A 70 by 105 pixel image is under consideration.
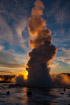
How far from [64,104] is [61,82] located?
13025cm

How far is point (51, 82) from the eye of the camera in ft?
582

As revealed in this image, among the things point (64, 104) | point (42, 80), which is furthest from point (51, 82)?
point (64, 104)

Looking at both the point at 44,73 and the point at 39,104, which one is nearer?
the point at 39,104

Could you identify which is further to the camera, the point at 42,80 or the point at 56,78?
the point at 56,78

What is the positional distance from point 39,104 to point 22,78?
136 meters

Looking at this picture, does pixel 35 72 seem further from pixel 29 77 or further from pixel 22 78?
pixel 22 78

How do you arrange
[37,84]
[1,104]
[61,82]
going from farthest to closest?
[61,82], [37,84], [1,104]

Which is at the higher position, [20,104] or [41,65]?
[41,65]

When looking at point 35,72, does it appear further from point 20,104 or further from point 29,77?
point 20,104

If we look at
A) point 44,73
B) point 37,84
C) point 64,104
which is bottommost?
point 64,104

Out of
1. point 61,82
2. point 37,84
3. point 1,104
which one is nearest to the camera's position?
point 1,104

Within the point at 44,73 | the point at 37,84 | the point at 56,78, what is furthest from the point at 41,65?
the point at 56,78

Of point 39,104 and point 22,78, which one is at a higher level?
point 22,78

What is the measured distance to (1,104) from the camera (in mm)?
61375
